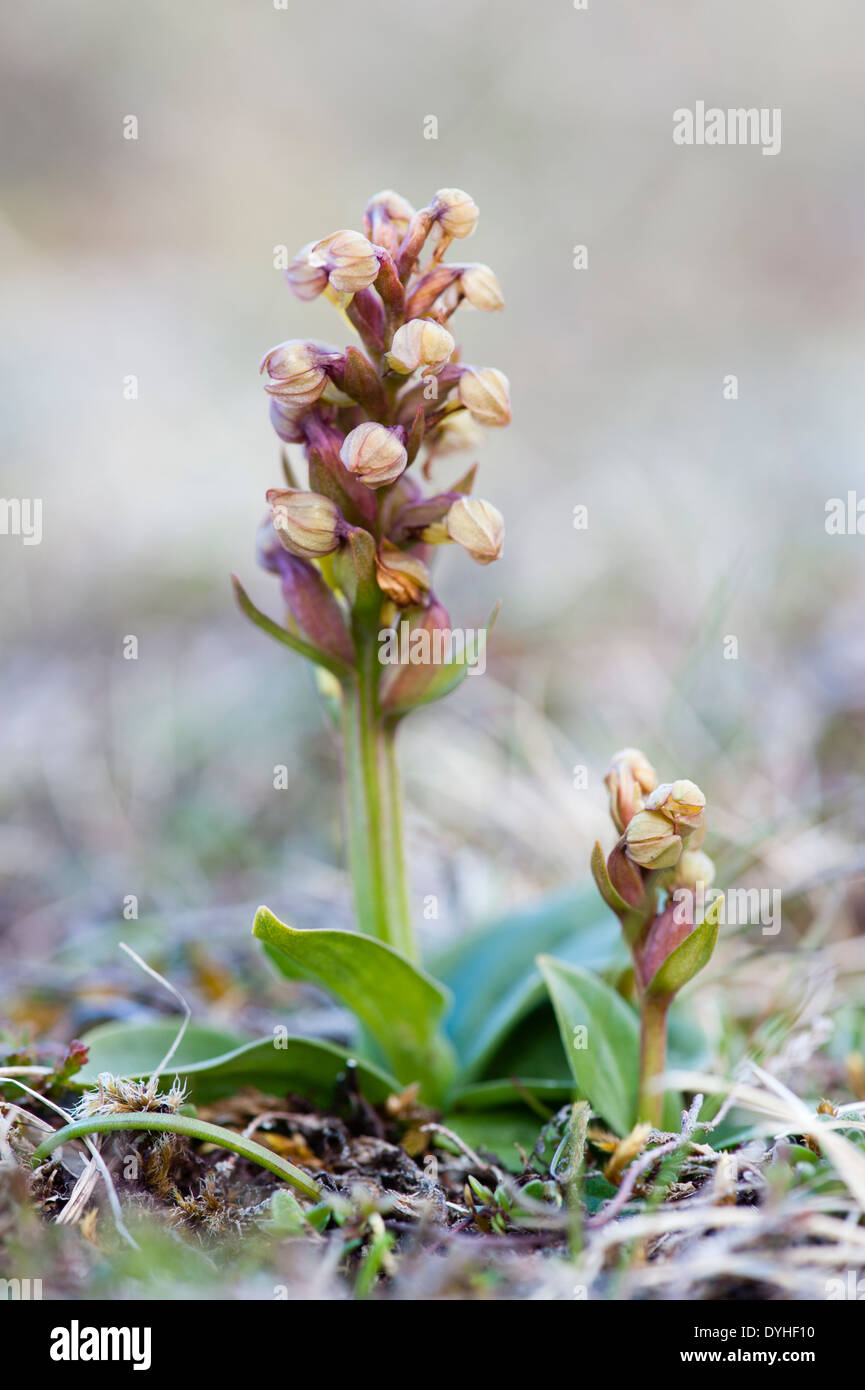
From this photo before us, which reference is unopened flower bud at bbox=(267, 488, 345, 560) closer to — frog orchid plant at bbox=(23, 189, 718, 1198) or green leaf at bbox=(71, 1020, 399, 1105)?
frog orchid plant at bbox=(23, 189, 718, 1198)

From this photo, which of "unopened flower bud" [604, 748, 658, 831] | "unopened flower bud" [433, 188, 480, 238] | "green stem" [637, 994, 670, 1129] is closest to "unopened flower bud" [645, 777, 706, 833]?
"unopened flower bud" [604, 748, 658, 831]

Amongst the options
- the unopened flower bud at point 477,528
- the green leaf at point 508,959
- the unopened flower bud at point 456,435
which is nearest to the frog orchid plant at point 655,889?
the green leaf at point 508,959

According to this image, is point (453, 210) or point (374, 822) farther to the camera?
point (374, 822)

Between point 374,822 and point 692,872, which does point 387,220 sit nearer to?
point 374,822

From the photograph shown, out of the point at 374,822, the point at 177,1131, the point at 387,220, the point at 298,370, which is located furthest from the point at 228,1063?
the point at 387,220

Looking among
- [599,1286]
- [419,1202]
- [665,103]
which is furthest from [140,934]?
[665,103]

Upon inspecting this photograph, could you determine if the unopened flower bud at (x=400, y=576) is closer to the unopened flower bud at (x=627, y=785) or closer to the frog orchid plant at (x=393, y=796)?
the frog orchid plant at (x=393, y=796)
